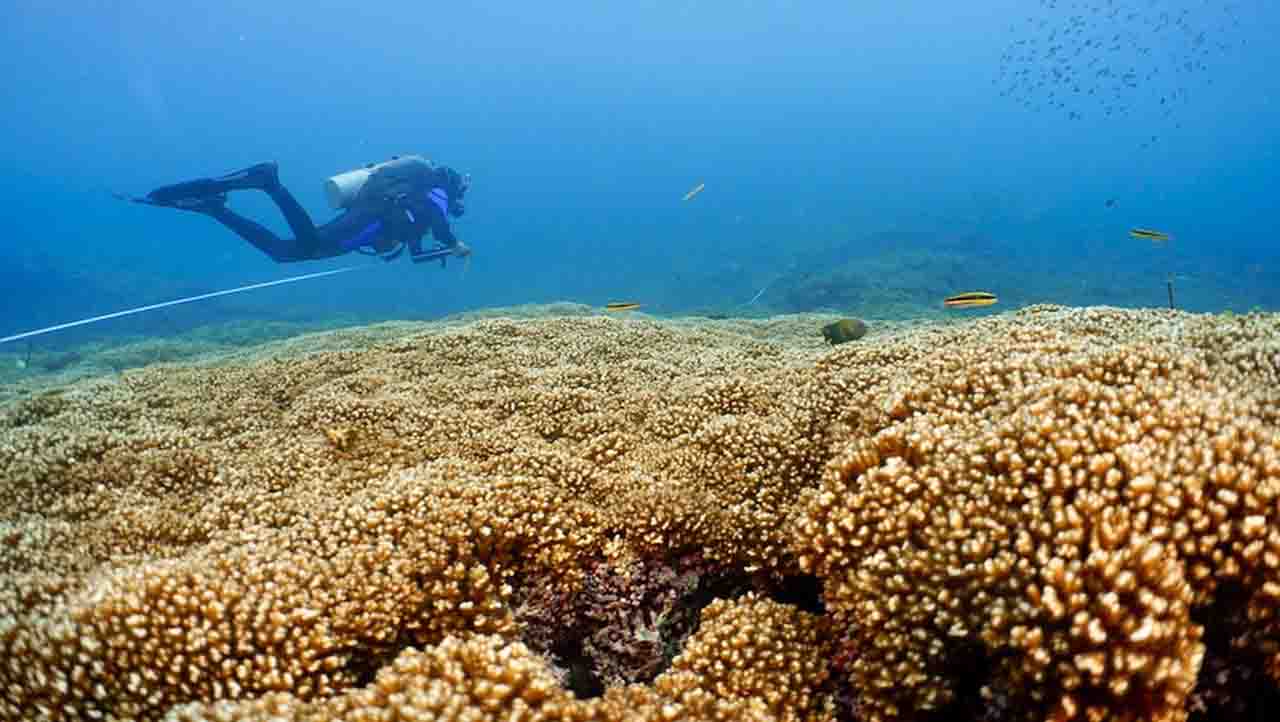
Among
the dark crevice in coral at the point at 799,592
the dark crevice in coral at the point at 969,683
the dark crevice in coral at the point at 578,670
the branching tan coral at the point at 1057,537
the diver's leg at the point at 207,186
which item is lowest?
the dark crevice in coral at the point at 578,670

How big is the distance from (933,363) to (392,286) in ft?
385

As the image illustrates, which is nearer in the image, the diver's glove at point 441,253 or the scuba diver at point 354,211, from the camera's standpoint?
the diver's glove at point 441,253

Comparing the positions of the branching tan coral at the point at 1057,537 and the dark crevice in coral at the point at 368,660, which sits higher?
the branching tan coral at the point at 1057,537

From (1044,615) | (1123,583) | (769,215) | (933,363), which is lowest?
(1044,615)

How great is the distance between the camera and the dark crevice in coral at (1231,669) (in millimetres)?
3094

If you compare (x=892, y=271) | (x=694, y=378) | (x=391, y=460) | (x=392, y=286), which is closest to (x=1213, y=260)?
(x=892, y=271)

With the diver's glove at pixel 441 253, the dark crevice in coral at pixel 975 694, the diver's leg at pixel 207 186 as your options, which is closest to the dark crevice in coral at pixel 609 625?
the dark crevice in coral at pixel 975 694

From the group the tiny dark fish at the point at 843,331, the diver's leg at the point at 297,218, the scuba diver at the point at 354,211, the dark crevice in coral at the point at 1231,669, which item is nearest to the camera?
the dark crevice in coral at the point at 1231,669

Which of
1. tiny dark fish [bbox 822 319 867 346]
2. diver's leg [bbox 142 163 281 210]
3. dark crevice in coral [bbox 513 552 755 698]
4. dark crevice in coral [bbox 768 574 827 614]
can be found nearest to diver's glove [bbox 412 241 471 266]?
diver's leg [bbox 142 163 281 210]

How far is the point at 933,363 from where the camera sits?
19.2ft

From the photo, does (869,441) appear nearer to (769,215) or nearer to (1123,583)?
(1123,583)

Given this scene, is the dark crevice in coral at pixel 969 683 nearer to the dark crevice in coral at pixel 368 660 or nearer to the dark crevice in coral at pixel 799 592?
the dark crevice in coral at pixel 799 592

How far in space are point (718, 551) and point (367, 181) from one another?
61.1ft

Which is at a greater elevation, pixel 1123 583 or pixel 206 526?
pixel 1123 583
